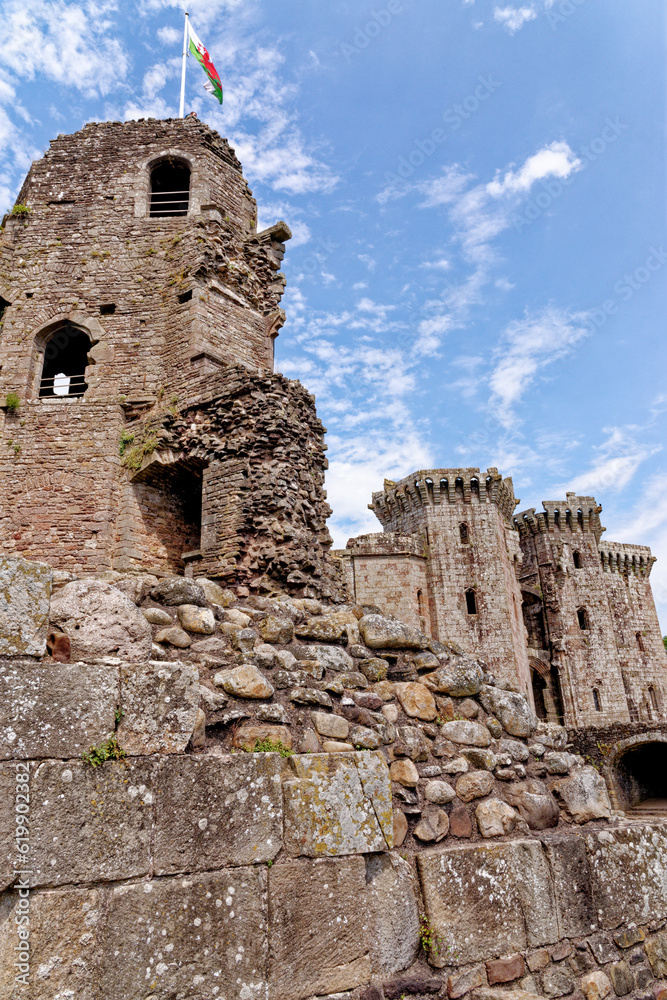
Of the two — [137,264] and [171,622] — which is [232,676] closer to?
[171,622]

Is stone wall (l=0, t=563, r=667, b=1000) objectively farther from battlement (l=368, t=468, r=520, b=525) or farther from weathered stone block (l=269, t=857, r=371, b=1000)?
battlement (l=368, t=468, r=520, b=525)

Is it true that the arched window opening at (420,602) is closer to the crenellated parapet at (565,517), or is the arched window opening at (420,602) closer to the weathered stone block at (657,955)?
the crenellated parapet at (565,517)

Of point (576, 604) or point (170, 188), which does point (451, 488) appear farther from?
point (170, 188)

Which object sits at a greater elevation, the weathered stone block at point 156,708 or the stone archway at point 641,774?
the weathered stone block at point 156,708

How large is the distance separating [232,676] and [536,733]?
90.4 inches

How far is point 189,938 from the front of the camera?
2.63m

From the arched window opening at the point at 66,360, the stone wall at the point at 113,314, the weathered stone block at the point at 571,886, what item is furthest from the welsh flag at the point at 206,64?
the weathered stone block at the point at 571,886

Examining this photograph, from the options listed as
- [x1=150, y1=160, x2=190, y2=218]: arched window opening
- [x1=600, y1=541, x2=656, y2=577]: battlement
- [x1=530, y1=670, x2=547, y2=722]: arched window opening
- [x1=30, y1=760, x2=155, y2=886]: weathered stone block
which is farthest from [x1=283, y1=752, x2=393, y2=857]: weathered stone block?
[x1=600, y1=541, x2=656, y2=577]: battlement

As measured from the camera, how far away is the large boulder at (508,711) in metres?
4.30

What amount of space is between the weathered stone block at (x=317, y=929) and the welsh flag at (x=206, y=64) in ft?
56.7

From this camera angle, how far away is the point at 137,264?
1185cm

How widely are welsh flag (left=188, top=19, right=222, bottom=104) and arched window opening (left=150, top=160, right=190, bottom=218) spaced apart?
139 inches

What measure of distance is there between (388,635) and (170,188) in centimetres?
1280

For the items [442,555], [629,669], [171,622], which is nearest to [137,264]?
[171,622]
